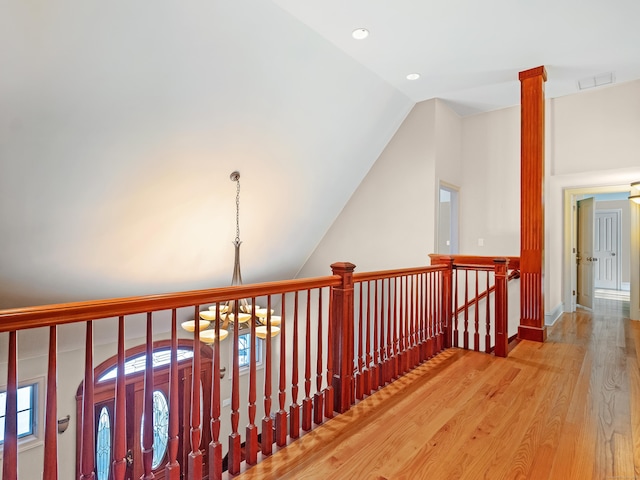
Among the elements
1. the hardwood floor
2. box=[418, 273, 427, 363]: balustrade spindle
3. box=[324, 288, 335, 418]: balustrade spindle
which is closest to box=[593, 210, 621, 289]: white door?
the hardwood floor

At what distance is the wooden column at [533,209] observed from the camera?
4.01 m

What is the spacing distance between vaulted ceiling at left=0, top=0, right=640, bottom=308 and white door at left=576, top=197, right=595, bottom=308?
2.42m

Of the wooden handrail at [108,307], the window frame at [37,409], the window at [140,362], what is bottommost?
the window frame at [37,409]

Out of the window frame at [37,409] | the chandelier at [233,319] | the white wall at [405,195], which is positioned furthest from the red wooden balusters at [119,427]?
the white wall at [405,195]

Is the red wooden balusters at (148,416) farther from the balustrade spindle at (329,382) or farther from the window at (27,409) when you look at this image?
the window at (27,409)

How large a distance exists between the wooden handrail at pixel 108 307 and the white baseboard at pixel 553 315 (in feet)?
14.7

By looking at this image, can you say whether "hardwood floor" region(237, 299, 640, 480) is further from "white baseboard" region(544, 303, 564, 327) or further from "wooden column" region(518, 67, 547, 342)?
"white baseboard" region(544, 303, 564, 327)

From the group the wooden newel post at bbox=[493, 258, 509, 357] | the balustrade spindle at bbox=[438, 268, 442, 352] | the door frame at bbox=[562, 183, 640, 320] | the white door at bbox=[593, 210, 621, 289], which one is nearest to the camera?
the wooden newel post at bbox=[493, 258, 509, 357]

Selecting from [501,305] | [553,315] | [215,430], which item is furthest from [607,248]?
[215,430]

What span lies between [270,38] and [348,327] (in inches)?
98.5

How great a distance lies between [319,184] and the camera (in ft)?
17.3

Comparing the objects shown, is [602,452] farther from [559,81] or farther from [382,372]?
[559,81]

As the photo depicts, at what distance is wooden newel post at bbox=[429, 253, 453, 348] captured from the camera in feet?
12.0

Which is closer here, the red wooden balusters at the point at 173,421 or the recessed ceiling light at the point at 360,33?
the red wooden balusters at the point at 173,421
